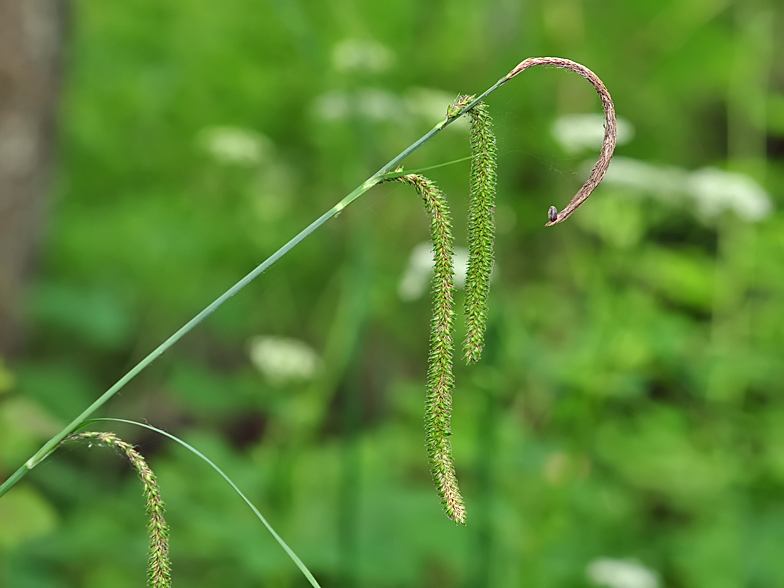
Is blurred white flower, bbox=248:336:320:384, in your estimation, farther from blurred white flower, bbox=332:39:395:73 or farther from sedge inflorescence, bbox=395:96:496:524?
sedge inflorescence, bbox=395:96:496:524

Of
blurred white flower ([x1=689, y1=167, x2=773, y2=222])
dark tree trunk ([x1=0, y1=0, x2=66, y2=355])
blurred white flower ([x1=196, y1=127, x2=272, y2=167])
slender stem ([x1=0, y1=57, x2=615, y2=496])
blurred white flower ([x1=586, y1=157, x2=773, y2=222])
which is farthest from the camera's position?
dark tree trunk ([x1=0, y1=0, x2=66, y2=355])

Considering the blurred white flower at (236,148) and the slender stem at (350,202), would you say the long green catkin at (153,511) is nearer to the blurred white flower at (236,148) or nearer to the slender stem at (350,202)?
the slender stem at (350,202)

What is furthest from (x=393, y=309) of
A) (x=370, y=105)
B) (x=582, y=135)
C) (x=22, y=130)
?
(x=22, y=130)

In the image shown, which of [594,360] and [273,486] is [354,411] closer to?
[273,486]

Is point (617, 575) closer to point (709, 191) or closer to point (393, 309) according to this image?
point (709, 191)

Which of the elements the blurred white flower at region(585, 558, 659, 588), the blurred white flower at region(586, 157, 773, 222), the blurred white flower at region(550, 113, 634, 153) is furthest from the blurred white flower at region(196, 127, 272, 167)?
the blurred white flower at region(585, 558, 659, 588)

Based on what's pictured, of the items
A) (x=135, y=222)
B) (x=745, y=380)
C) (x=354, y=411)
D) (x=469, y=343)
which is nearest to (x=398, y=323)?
(x=135, y=222)

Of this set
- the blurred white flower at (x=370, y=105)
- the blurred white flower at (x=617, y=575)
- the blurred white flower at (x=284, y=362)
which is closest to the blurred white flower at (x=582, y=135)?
the blurred white flower at (x=370, y=105)
